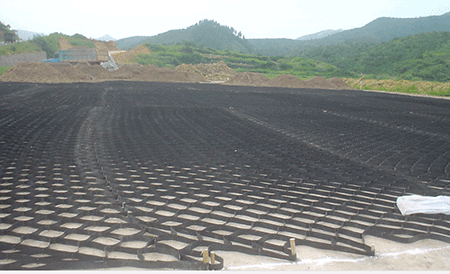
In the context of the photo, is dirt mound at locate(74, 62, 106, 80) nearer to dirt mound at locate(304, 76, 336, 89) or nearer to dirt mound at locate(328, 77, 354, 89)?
dirt mound at locate(304, 76, 336, 89)

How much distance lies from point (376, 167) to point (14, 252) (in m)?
4.18

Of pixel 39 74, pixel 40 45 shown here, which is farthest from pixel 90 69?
pixel 40 45

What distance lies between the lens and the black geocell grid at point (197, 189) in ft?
7.64

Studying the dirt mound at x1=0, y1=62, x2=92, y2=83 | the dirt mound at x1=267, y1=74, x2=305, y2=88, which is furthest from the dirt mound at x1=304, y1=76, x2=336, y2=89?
the dirt mound at x1=0, y1=62, x2=92, y2=83

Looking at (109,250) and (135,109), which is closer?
(109,250)

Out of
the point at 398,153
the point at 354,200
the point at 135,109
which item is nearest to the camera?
the point at 354,200

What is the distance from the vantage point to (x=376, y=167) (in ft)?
14.4

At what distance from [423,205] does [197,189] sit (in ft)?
7.22

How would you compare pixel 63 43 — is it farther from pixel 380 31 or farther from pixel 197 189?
pixel 380 31

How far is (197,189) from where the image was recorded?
11.3ft

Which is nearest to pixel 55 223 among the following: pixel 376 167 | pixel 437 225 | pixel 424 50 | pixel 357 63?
pixel 437 225

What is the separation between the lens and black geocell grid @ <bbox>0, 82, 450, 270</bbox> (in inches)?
91.7

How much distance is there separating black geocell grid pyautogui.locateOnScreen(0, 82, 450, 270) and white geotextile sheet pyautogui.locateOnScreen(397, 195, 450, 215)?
0.25 ft

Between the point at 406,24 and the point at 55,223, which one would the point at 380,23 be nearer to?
the point at 406,24
